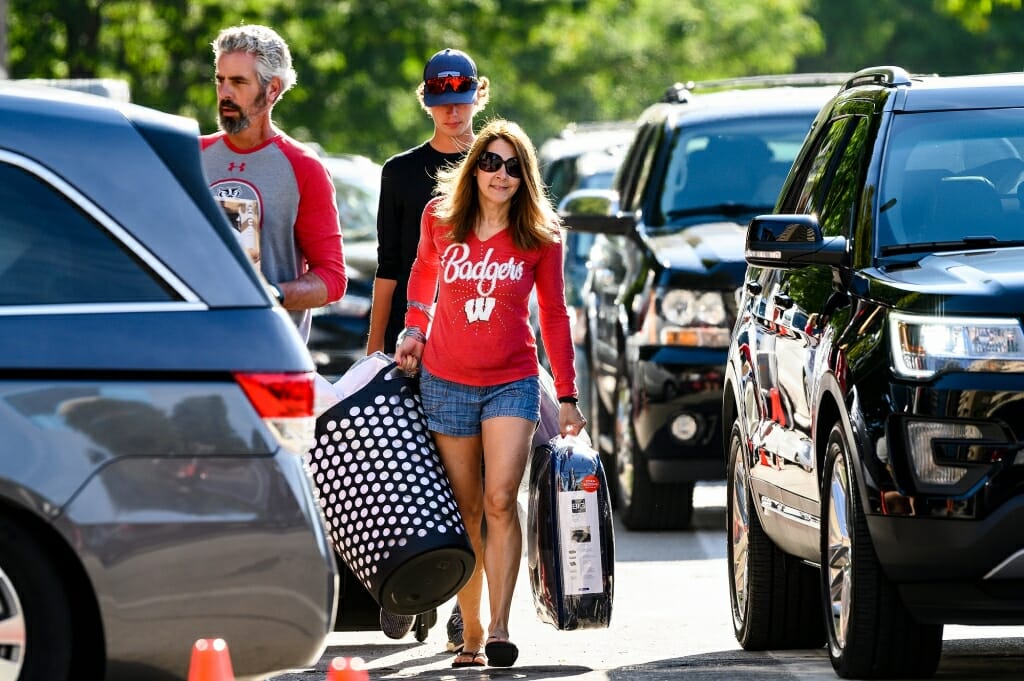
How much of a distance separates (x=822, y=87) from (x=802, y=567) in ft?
20.9

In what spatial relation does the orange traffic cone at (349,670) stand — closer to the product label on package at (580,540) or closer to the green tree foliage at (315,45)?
the product label on package at (580,540)

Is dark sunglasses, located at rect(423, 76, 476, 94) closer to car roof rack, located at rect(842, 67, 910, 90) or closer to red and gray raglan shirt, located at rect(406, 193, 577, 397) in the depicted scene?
red and gray raglan shirt, located at rect(406, 193, 577, 397)

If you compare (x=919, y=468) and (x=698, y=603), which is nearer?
(x=919, y=468)

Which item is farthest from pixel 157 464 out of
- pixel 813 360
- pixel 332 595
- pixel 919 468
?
pixel 813 360

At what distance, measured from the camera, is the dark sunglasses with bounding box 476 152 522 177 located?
7832mm

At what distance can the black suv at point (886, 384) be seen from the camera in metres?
6.58

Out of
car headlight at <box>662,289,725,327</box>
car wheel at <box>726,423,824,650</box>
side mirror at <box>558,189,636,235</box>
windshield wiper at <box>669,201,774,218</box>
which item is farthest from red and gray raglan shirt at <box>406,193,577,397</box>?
windshield wiper at <box>669,201,774,218</box>

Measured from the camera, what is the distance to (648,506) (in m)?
12.6

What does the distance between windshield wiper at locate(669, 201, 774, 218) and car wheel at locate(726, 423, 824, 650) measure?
14.3ft

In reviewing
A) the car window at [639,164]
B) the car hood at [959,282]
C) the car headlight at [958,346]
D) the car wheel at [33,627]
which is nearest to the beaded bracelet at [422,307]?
the car hood at [959,282]

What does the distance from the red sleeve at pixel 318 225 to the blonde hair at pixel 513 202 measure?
35 centimetres

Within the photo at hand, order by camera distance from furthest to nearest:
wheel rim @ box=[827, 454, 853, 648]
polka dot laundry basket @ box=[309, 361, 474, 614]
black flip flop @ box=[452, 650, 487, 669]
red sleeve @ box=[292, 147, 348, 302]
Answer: black flip flop @ box=[452, 650, 487, 669] → red sleeve @ box=[292, 147, 348, 302] → polka dot laundry basket @ box=[309, 361, 474, 614] → wheel rim @ box=[827, 454, 853, 648]

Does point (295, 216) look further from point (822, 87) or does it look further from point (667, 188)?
point (822, 87)

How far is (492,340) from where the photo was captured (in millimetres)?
7742
